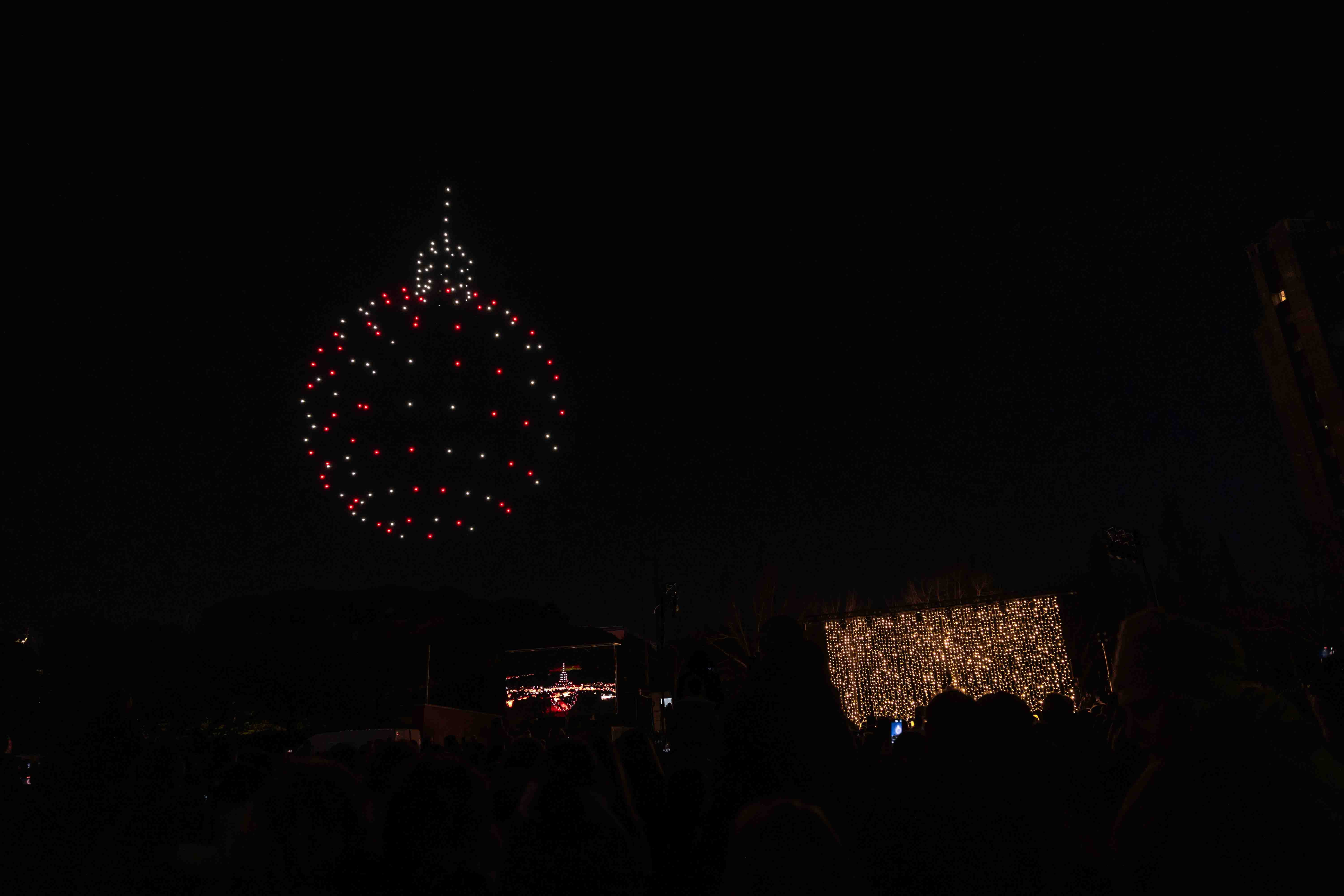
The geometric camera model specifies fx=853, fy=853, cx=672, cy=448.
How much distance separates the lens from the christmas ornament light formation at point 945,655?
24.2m

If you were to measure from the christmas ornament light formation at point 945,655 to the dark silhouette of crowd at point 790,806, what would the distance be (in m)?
19.8

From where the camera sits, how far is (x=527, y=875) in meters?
2.96

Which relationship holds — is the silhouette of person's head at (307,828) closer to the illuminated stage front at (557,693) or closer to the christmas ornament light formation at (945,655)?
the christmas ornament light formation at (945,655)

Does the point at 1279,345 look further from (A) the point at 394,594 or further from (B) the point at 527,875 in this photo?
(B) the point at 527,875

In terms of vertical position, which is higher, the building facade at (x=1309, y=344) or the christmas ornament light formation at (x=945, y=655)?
the building facade at (x=1309, y=344)

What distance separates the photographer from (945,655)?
25.5 meters

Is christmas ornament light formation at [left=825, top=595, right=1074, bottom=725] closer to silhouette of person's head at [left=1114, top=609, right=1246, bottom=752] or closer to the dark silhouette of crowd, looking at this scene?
the dark silhouette of crowd

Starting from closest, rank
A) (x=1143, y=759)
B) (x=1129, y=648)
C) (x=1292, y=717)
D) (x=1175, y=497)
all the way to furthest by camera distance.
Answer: (x=1292, y=717)
(x=1129, y=648)
(x=1143, y=759)
(x=1175, y=497)

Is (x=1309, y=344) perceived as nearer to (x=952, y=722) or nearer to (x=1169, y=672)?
(x=1169, y=672)

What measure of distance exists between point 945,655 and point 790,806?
2538 centimetres

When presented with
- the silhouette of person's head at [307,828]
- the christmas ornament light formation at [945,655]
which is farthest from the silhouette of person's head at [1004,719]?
the christmas ornament light formation at [945,655]

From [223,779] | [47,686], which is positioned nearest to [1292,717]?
[223,779]

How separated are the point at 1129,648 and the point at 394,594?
4071 centimetres

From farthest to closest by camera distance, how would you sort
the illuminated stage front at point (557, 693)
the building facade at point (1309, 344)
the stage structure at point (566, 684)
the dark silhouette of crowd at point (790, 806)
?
the building facade at point (1309, 344) → the illuminated stage front at point (557, 693) → the stage structure at point (566, 684) → the dark silhouette of crowd at point (790, 806)
